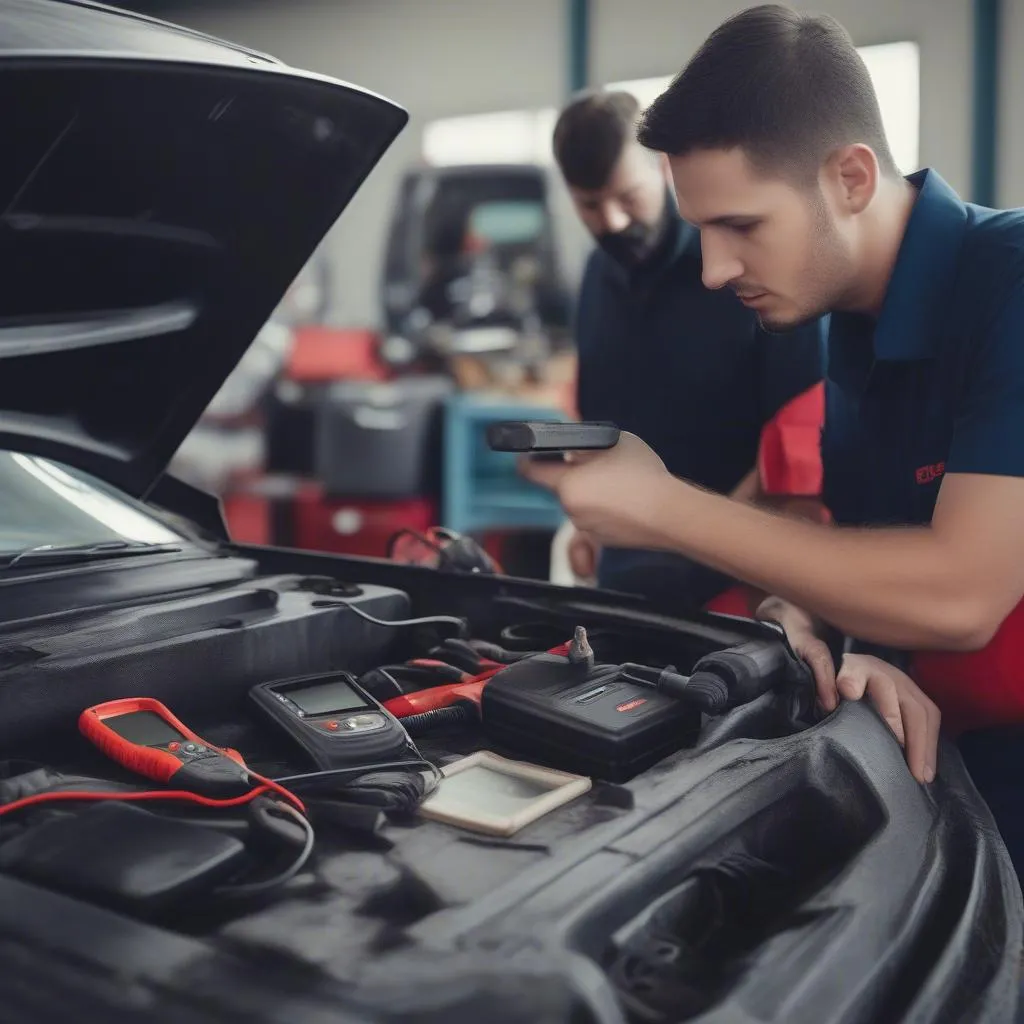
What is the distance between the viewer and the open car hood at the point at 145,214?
94 cm

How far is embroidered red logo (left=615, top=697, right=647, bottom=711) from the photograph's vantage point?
0.90 meters

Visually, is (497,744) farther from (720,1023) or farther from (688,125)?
(688,125)

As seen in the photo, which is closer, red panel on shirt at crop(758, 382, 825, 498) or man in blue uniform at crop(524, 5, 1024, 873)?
man in blue uniform at crop(524, 5, 1024, 873)

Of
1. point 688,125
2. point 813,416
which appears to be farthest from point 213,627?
point 813,416

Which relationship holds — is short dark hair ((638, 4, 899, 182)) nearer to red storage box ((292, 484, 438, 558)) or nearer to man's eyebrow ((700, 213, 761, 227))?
man's eyebrow ((700, 213, 761, 227))

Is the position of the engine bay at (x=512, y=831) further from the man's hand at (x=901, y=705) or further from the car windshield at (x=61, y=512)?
the car windshield at (x=61, y=512)

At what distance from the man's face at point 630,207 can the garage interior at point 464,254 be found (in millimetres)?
515

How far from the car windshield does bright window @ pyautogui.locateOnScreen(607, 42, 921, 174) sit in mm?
4538

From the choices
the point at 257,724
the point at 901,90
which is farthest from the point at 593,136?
the point at 901,90

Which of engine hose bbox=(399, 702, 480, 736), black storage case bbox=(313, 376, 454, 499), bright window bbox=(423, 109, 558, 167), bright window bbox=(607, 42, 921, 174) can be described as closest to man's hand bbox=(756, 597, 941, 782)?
engine hose bbox=(399, 702, 480, 736)

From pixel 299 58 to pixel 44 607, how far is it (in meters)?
6.99

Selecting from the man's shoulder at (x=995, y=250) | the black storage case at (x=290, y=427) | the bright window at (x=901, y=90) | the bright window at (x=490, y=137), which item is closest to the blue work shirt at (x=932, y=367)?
the man's shoulder at (x=995, y=250)

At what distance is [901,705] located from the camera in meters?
1.05

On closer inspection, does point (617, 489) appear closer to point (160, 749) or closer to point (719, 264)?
point (719, 264)
